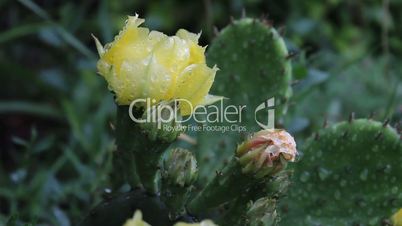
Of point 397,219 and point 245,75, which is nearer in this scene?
point 397,219

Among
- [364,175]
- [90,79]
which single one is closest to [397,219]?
[364,175]

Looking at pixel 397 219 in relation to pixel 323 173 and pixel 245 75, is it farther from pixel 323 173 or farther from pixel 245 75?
pixel 245 75

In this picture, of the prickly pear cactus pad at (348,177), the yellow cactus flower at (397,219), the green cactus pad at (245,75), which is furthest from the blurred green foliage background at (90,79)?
the yellow cactus flower at (397,219)

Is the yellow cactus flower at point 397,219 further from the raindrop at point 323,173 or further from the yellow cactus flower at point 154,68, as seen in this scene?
the yellow cactus flower at point 154,68

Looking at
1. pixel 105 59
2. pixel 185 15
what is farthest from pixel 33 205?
pixel 185 15

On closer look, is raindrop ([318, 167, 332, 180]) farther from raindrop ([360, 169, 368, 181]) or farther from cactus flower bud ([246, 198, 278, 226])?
cactus flower bud ([246, 198, 278, 226])
